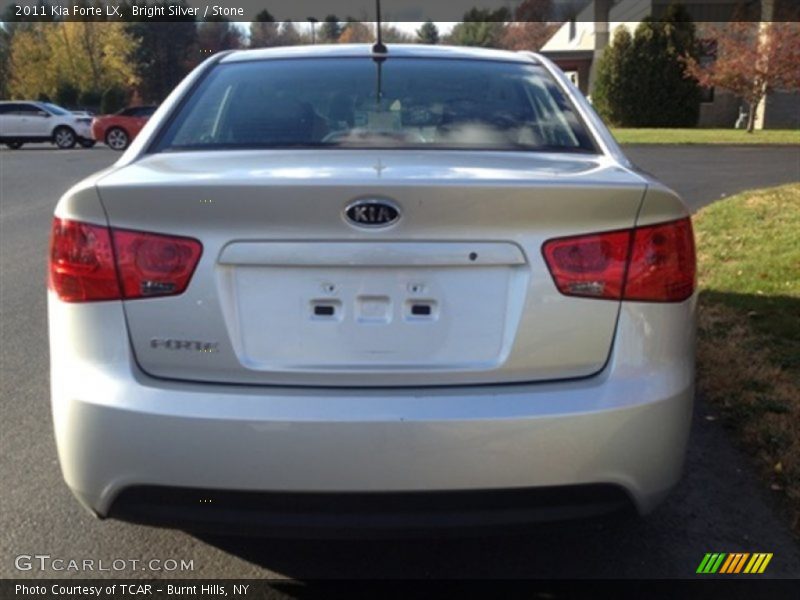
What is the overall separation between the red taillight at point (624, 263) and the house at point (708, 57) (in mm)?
27055

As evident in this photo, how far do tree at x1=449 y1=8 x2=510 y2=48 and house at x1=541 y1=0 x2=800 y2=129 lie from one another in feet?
82.2

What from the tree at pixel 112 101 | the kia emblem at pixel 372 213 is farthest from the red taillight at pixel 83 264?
the tree at pixel 112 101

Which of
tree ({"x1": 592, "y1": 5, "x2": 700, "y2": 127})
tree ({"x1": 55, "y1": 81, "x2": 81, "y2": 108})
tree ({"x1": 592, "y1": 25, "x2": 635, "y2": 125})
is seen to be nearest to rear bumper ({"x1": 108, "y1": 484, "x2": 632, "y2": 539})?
tree ({"x1": 592, "y1": 5, "x2": 700, "y2": 127})

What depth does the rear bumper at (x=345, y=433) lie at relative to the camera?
7.49 ft

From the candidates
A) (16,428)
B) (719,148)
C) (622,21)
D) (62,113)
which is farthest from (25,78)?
(16,428)

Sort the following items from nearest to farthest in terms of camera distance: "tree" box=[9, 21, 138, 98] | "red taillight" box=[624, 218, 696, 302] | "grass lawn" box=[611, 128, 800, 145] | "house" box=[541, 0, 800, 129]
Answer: "red taillight" box=[624, 218, 696, 302] < "grass lawn" box=[611, 128, 800, 145] < "house" box=[541, 0, 800, 129] < "tree" box=[9, 21, 138, 98]

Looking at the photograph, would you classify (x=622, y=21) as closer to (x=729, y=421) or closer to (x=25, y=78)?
(x=25, y=78)

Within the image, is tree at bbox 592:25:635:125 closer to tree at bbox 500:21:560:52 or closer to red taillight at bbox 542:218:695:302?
red taillight at bbox 542:218:695:302

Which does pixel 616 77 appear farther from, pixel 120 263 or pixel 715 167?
pixel 120 263

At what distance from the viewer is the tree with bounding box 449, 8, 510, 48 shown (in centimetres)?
7019

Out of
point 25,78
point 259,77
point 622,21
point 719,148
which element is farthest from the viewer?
point 25,78

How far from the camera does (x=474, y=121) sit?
3.25 m

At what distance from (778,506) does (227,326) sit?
2282 mm

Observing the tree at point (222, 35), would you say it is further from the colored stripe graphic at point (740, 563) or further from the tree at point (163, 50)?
the colored stripe graphic at point (740, 563)
